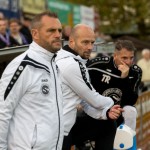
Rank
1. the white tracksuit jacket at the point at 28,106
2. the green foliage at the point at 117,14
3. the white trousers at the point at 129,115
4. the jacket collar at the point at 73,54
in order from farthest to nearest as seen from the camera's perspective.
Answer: the green foliage at the point at 117,14, the white trousers at the point at 129,115, the jacket collar at the point at 73,54, the white tracksuit jacket at the point at 28,106

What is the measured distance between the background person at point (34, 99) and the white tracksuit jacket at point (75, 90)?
928 millimetres

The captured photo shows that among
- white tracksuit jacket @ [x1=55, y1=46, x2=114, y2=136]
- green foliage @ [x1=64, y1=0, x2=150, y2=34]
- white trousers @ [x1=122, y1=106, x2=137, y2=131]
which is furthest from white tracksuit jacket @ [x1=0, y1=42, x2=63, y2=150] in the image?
green foliage @ [x1=64, y1=0, x2=150, y2=34]

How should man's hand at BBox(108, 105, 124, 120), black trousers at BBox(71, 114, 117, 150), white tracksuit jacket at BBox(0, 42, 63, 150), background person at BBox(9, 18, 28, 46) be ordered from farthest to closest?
background person at BBox(9, 18, 28, 46), black trousers at BBox(71, 114, 117, 150), man's hand at BBox(108, 105, 124, 120), white tracksuit jacket at BBox(0, 42, 63, 150)

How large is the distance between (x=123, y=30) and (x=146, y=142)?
31.3 metres

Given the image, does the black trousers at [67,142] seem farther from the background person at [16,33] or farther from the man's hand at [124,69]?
the background person at [16,33]

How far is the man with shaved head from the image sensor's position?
6047mm

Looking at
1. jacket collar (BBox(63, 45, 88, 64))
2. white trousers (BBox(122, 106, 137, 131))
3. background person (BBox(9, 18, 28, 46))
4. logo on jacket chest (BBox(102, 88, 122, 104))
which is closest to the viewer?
jacket collar (BBox(63, 45, 88, 64))

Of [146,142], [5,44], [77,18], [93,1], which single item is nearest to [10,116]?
[5,44]

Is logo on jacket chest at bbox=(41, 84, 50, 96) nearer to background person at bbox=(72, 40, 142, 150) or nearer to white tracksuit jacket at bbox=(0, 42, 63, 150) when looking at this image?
white tracksuit jacket at bbox=(0, 42, 63, 150)

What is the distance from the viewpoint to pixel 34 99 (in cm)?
496

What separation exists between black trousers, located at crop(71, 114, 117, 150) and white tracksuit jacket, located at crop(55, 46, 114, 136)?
492 millimetres

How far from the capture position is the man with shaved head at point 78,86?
19.8 ft

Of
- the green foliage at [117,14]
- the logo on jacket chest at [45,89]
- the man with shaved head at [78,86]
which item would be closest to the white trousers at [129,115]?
the man with shaved head at [78,86]

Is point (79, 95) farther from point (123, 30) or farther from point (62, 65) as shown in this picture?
point (123, 30)
